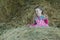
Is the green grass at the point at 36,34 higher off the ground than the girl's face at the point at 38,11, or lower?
lower

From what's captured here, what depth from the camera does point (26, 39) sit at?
6520 millimetres

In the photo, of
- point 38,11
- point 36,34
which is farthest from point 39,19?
point 36,34

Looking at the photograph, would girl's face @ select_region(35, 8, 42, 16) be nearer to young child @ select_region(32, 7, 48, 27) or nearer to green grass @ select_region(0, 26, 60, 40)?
young child @ select_region(32, 7, 48, 27)

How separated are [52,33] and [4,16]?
163 inches

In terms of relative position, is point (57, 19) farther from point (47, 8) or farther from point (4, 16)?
point (4, 16)

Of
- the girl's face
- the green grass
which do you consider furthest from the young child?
the green grass

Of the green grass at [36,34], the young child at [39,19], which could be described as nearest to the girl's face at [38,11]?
the young child at [39,19]

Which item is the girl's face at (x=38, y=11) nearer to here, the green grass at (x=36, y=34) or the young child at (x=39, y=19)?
the young child at (x=39, y=19)

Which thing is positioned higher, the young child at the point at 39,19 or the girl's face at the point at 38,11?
the girl's face at the point at 38,11

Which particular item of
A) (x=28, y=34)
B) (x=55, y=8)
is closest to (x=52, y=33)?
(x=28, y=34)

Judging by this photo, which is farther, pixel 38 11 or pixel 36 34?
pixel 38 11

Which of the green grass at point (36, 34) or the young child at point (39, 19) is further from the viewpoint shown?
the young child at point (39, 19)

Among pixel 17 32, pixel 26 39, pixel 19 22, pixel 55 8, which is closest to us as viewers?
pixel 26 39

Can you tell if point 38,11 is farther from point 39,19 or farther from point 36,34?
point 36,34
